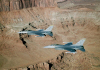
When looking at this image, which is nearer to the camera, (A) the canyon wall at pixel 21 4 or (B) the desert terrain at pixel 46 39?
(B) the desert terrain at pixel 46 39

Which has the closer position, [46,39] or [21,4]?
[46,39]

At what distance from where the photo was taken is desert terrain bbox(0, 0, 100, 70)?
48.2m

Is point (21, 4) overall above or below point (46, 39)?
above

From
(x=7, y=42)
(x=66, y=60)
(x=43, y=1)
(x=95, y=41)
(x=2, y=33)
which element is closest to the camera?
(x=66, y=60)

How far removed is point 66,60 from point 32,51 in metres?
19.2

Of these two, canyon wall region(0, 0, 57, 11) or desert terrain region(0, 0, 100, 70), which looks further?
canyon wall region(0, 0, 57, 11)

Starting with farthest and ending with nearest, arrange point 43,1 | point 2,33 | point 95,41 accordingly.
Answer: point 43,1, point 95,41, point 2,33

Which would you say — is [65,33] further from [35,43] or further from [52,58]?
[52,58]

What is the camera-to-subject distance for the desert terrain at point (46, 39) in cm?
4822

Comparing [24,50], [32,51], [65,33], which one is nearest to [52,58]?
[32,51]

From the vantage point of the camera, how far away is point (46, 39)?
75.9 metres

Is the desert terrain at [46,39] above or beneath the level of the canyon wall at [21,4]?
beneath

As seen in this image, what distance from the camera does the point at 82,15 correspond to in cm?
9225

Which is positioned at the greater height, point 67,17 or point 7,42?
point 67,17
